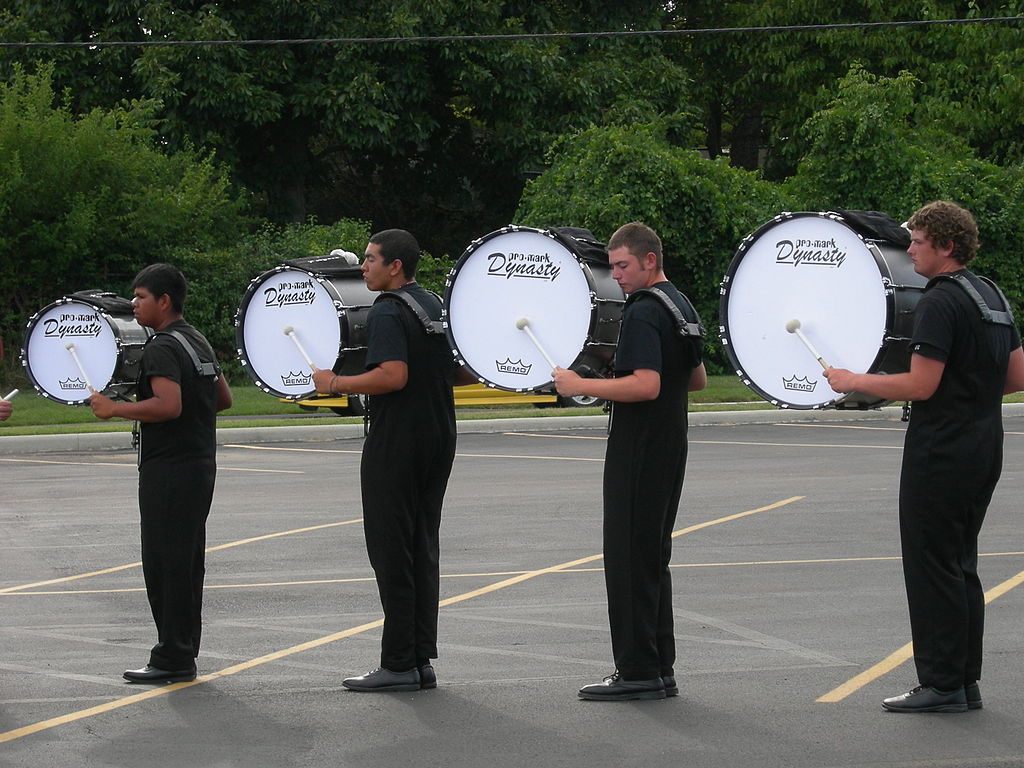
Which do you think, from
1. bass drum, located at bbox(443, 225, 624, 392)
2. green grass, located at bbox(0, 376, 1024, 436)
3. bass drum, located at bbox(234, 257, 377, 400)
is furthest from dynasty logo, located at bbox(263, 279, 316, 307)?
green grass, located at bbox(0, 376, 1024, 436)

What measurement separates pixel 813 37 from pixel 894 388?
3477cm

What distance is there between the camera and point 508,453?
59.6 feet

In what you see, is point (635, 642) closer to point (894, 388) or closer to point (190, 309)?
point (894, 388)

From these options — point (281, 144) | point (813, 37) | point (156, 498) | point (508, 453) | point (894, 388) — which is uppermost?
point (813, 37)

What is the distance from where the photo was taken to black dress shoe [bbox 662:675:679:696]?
6.72m

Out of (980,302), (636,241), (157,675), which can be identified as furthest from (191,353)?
(980,302)

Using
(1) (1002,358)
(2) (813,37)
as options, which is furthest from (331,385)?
(2) (813,37)

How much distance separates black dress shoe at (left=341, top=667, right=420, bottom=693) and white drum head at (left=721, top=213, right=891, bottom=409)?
196 cm

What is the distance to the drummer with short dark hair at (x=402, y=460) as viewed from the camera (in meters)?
6.86

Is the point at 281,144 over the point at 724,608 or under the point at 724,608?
over

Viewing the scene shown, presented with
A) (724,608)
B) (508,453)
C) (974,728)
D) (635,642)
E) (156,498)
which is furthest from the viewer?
(508,453)

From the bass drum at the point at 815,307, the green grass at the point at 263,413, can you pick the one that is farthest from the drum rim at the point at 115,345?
the green grass at the point at 263,413

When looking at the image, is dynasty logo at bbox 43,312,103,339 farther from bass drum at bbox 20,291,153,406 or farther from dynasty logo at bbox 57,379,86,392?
dynasty logo at bbox 57,379,86,392

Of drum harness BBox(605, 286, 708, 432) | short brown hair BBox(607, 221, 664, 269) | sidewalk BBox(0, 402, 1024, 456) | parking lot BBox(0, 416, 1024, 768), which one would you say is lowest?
sidewalk BBox(0, 402, 1024, 456)
